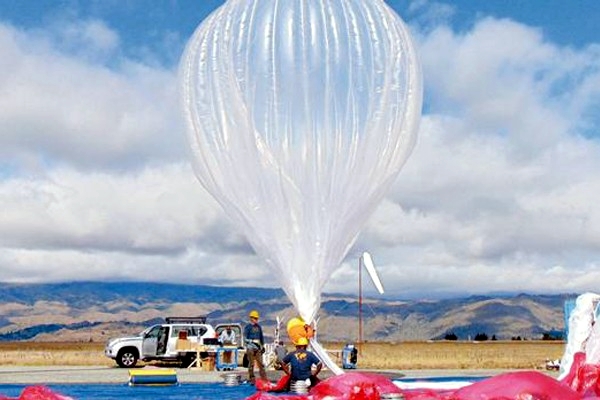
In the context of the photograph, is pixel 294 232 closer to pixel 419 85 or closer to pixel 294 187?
pixel 294 187

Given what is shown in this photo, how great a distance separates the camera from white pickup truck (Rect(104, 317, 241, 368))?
3566 cm

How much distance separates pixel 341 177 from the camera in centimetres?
1892

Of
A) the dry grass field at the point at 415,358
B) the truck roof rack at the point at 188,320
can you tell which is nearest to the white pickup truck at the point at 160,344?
the truck roof rack at the point at 188,320

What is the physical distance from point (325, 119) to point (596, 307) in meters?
7.22

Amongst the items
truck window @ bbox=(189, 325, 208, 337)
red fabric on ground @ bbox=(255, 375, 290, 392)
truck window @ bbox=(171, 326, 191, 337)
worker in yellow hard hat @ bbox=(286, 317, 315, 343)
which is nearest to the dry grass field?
truck window @ bbox=(189, 325, 208, 337)

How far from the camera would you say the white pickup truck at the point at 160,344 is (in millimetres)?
35656

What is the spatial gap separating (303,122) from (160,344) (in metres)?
18.9

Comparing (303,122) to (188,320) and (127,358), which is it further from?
(188,320)

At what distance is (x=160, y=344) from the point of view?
35938 millimetres

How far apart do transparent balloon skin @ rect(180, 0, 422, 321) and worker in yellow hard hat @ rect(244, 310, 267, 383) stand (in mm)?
5119

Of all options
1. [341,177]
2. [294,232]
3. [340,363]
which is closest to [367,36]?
[341,177]

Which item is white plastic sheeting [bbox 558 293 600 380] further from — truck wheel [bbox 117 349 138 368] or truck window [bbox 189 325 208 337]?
truck wheel [bbox 117 349 138 368]

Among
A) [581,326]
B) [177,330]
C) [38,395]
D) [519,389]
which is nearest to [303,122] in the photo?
[519,389]

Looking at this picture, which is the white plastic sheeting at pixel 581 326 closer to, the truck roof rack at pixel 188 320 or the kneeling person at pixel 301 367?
the kneeling person at pixel 301 367
